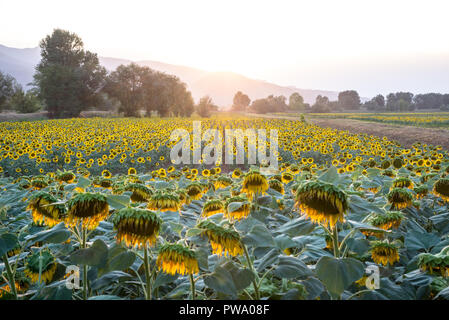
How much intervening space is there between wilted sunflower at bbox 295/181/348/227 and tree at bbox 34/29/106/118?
53084 millimetres

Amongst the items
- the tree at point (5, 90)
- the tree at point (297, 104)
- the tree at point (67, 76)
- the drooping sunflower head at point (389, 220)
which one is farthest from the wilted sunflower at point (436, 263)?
the tree at point (297, 104)

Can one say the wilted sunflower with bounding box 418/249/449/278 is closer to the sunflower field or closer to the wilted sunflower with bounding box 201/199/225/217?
the sunflower field

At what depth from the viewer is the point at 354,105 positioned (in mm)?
115125

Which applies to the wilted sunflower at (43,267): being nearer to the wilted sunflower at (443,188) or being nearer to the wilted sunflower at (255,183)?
the wilted sunflower at (255,183)

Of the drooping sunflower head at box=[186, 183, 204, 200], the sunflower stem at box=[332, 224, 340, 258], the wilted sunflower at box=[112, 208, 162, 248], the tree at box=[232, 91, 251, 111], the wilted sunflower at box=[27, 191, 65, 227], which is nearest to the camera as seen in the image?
the wilted sunflower at box=[112, 208, 162, 248]

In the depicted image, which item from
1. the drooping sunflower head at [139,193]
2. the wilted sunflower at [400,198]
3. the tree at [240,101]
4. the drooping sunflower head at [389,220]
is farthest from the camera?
the tree at [240,101]

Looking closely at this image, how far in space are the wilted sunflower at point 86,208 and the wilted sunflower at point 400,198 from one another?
1915 mm

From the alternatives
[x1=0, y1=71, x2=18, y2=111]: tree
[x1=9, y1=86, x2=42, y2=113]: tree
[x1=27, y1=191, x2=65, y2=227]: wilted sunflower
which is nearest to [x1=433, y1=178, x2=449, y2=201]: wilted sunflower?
[x1=27, y1=191, x2=65, y2=227]: wilted sunflower

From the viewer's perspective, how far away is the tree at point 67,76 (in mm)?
47281

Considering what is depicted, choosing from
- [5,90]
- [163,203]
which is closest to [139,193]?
[163,203]

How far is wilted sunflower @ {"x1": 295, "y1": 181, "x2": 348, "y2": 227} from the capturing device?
1.21m

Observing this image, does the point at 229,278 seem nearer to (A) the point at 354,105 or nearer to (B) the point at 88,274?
(B) the point at 88,274
